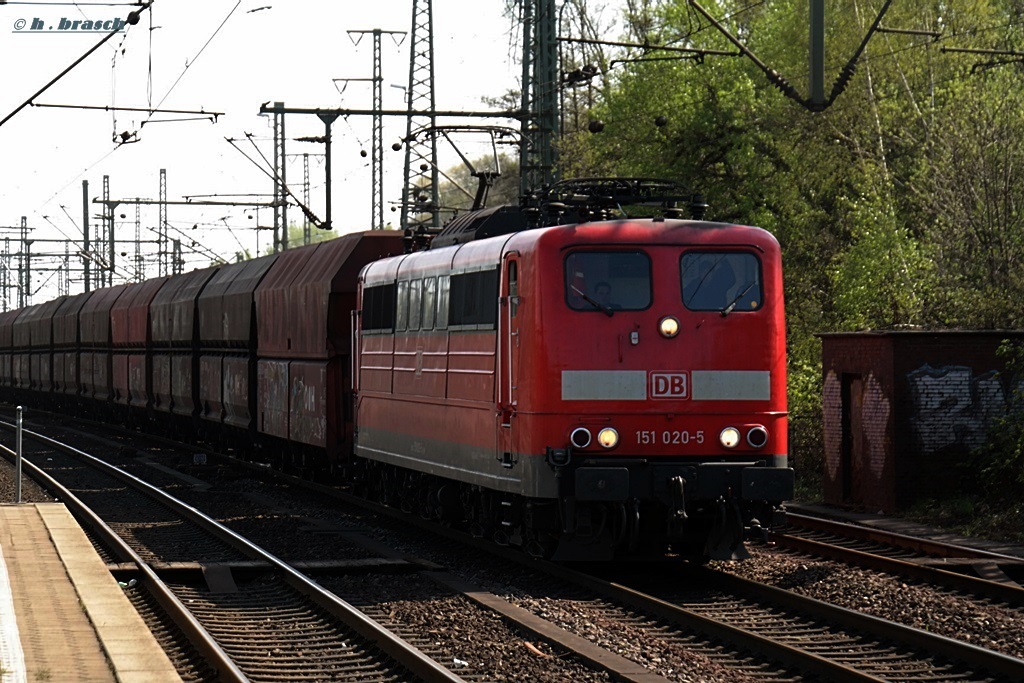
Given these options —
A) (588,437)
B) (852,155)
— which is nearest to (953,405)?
(588,437)

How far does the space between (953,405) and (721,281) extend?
6.26m

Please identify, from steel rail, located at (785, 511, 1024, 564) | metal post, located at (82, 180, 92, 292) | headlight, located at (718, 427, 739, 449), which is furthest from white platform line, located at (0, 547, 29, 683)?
metal post, located at (82, 180, 92, 292)

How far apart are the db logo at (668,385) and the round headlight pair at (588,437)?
47 cm

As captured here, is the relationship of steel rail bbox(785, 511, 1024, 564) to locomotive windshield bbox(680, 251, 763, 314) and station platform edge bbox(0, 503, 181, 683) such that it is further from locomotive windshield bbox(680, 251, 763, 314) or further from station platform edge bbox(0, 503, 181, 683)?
station platform edge bbox(0, 503, 181, 683)

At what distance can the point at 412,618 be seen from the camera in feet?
35.9

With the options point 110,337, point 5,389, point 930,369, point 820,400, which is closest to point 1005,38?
point 820,400

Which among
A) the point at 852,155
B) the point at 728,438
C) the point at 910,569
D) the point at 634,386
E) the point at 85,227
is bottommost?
the point at 910,569

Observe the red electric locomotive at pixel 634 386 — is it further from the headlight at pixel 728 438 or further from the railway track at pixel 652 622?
the railway track at pixel 652 622

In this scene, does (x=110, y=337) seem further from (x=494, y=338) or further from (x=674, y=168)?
(x=494, y=338)

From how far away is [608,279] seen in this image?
501 inches

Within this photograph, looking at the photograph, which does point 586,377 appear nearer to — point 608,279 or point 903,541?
point 608,279

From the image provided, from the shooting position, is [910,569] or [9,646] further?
[910,569]

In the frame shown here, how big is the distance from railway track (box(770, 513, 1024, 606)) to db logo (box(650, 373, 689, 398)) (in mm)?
2272

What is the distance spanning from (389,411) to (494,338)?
3873mm
